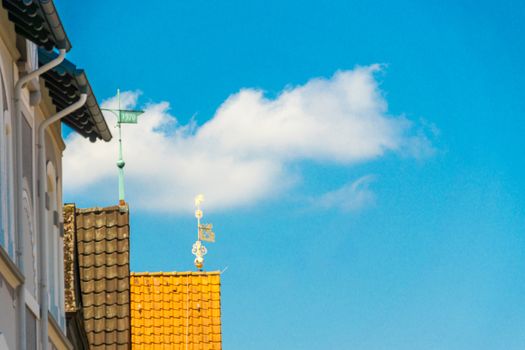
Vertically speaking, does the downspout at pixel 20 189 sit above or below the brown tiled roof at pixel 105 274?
below

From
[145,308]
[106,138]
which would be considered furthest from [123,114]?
[106,138]

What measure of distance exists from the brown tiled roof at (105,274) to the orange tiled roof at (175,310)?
330 cm

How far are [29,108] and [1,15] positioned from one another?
80.4 inches

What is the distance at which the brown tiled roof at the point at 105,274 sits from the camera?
2147cm

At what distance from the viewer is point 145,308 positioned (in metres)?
25.4

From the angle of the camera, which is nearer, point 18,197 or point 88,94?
point 18,197

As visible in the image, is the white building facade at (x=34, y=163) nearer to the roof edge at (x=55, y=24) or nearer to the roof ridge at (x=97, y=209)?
the roof edge at (x=55, y=24)

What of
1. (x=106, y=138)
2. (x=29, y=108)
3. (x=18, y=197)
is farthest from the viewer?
(x=106, y=138)

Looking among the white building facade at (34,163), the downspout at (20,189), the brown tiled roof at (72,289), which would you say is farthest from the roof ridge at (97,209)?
the downspout at (20,189)

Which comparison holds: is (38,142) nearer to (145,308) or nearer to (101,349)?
(101,349)

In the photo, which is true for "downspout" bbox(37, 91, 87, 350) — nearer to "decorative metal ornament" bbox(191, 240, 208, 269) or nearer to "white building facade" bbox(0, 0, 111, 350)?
"white building facade" bbox(0, 0, 111, 350)

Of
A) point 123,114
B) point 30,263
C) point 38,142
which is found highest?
point 123,114

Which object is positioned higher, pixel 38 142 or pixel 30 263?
pixel 38 142

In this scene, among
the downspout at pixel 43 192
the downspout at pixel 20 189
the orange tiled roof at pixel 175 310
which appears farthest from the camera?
the orange tiled roof at pixel 175 310
